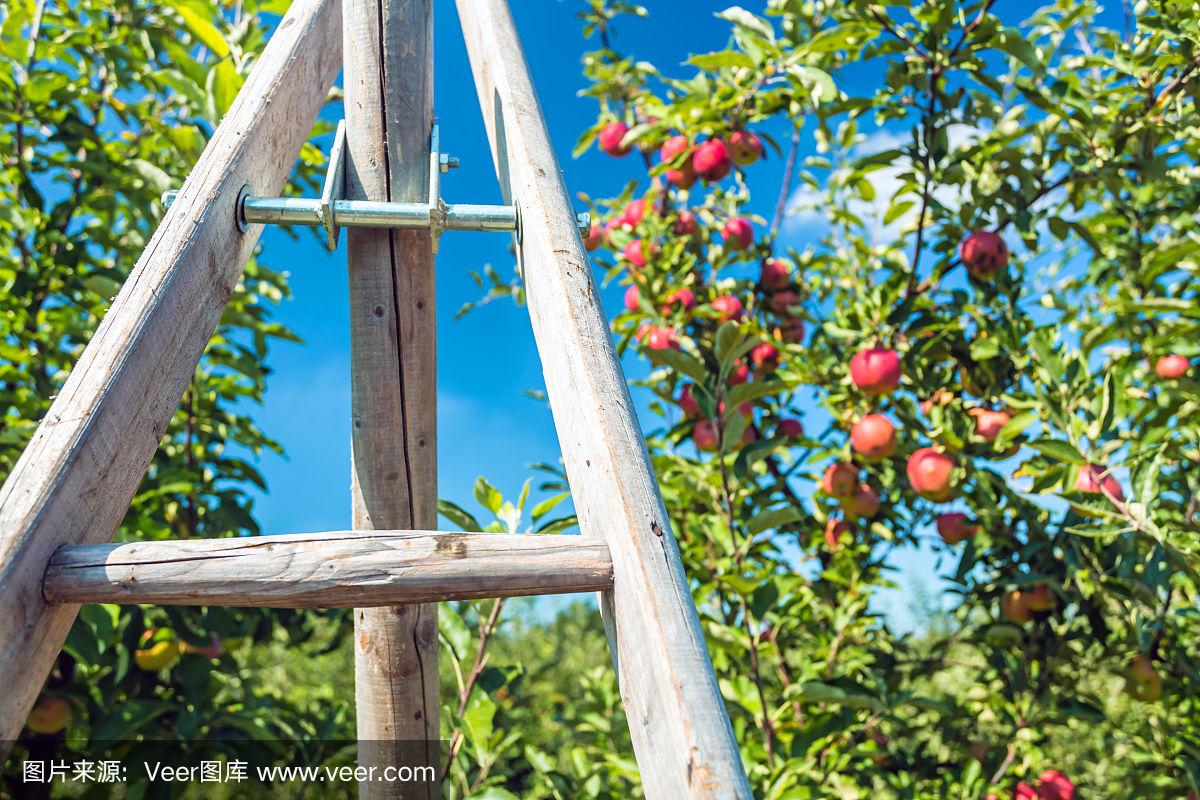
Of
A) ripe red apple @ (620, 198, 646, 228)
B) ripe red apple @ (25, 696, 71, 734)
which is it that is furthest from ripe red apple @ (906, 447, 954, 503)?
ripe red apple @ (25, 696, 71, 734)

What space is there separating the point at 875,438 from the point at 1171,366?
950mm

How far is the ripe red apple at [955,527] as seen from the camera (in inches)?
84.9

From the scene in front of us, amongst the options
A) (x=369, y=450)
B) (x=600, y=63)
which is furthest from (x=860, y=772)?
(x=600, y=63)

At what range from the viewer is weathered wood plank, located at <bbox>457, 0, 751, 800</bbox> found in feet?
2.06

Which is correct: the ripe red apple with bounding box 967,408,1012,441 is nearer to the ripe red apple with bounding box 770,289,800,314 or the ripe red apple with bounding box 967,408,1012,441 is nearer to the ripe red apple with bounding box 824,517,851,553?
the ripe red apple with bounding box 824,517,851,553

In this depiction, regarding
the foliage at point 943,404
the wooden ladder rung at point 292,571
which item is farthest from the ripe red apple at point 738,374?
the wooden ladder rung at point 292,571

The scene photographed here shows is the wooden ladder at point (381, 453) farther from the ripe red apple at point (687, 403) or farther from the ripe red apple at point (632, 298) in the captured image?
the ripe red apple at point (632, 298)

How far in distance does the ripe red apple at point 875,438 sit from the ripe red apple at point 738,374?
300 millimetres

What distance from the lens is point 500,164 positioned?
127 cm

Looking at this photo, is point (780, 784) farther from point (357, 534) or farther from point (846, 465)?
point (357, 534)

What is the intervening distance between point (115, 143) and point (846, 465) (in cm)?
206

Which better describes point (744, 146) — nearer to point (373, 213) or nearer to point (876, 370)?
point (876, 370)

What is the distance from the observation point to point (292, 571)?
708 millimetres

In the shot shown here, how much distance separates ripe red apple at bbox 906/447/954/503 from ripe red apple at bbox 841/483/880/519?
13 centimetres
